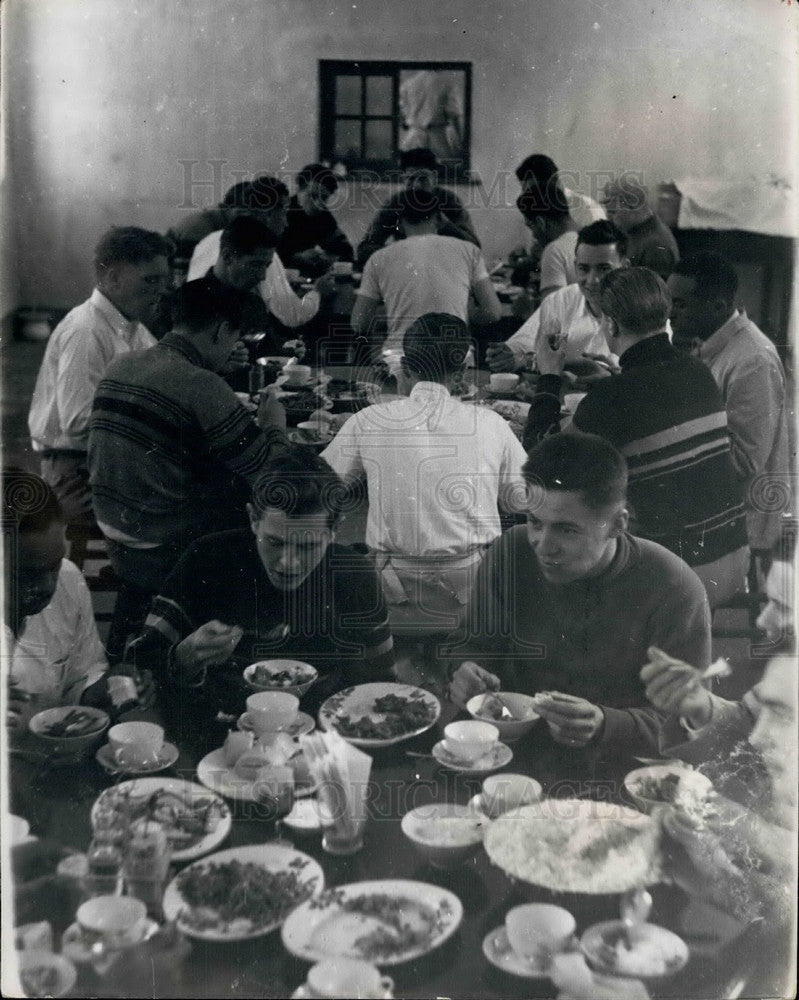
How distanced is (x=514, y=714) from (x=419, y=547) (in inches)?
19.6

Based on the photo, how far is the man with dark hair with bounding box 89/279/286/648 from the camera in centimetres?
290

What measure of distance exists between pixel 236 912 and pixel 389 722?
0.59 meters

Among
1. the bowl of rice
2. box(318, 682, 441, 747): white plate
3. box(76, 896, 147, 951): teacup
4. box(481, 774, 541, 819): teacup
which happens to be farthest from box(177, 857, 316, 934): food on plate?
box(481, 774, 541, 819): teacup

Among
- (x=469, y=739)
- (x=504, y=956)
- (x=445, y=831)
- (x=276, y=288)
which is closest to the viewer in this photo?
(x=504, y=956)

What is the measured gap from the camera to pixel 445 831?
8.85ft

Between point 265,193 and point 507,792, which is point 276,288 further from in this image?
point 507,792

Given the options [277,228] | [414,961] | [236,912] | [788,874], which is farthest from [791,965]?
[277,228]

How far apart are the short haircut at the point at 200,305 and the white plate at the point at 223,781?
1.10 m

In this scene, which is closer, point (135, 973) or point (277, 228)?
point (135, 973)

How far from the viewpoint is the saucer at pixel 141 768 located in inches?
111

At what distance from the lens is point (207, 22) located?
284 cm

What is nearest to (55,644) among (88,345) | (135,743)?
(135,743)

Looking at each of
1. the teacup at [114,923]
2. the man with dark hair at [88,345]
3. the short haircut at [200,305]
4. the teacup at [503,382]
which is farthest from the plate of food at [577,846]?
the short haircut at [200,305]

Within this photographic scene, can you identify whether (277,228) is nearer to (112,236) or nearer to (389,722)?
(112,236)
